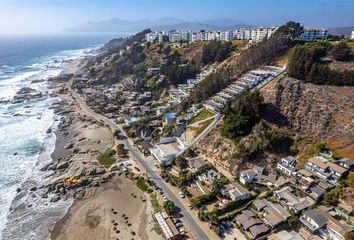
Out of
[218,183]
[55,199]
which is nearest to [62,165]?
[55,199]

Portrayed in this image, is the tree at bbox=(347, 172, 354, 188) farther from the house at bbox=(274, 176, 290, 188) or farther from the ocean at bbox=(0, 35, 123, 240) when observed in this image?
the ocean at bbox=(0, 35, 123, 240)

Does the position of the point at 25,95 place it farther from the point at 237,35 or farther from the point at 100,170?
the point at 237,35

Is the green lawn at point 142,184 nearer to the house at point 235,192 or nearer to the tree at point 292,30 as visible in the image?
the house at point 235,192

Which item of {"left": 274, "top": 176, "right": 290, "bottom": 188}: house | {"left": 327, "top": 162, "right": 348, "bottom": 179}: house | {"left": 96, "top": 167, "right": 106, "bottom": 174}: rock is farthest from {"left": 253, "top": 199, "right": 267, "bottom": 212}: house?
{"left": 96, "top": 167, "right": 106, "bottom": 174}: rock

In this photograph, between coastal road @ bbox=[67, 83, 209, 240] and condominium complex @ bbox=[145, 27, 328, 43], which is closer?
coastal road @ bbox=[67, 83, 209, 240]

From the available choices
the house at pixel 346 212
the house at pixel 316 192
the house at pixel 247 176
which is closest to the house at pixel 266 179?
the house at pixel 247 176

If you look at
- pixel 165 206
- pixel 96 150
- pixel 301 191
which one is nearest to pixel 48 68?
pixel 96 150

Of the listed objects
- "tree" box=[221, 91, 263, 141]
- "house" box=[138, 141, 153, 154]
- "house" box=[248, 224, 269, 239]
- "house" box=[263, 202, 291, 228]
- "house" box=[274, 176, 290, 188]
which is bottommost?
"house" box=[138, 141, 153, 154]

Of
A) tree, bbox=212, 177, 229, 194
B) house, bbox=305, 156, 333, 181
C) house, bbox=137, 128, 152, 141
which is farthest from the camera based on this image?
house, bbox=137, 128, 152, 141
